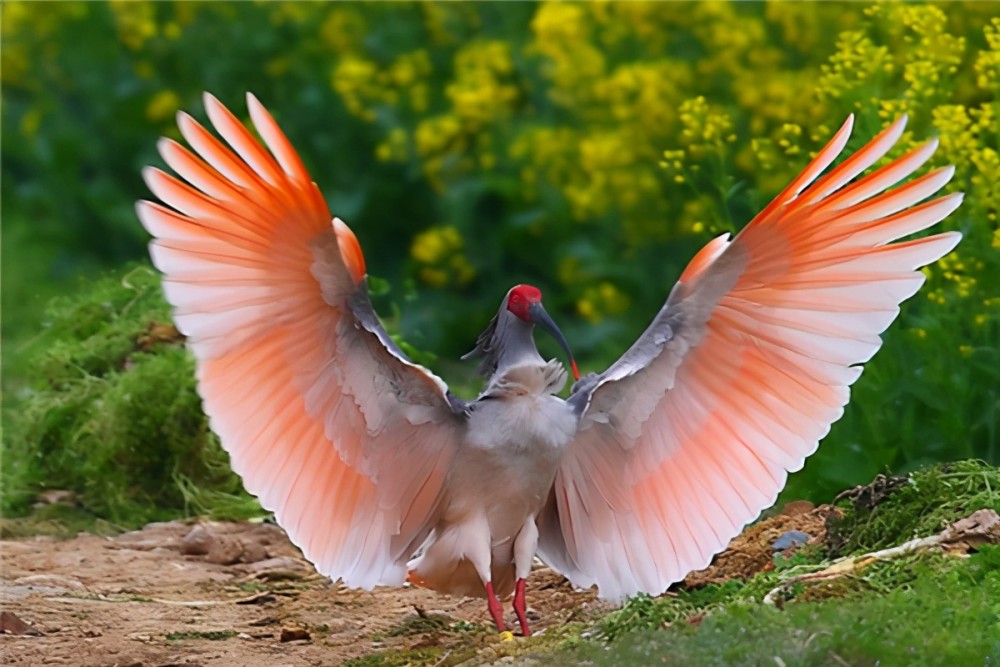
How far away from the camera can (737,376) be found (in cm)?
475

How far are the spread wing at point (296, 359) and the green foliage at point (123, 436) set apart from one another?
2.04m

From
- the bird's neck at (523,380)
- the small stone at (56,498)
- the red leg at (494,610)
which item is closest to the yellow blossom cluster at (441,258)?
the small stone at (56,498)

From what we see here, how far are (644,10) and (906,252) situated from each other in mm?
4830

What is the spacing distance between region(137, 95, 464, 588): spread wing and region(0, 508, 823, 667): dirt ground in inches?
16.5

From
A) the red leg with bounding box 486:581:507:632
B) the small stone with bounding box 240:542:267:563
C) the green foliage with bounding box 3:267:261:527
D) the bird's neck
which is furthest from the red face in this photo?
the green foliage with bounding box 3:267:261:527

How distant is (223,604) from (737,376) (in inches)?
74.6

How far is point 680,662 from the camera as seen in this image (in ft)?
12.0

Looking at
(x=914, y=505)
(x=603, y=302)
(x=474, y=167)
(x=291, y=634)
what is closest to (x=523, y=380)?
(x=291, y=634)

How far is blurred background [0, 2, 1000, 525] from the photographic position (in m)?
6.00

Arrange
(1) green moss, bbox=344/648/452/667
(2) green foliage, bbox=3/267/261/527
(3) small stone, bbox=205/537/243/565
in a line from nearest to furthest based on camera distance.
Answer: (1) green moss, bbox=344/648/452/667 < (3) small stone, bbox=205/537/243/565 < (2) green foliage, bbox=3/267/261/527

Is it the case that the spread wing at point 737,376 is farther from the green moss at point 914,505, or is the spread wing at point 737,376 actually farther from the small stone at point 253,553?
the small stone at point 253,553

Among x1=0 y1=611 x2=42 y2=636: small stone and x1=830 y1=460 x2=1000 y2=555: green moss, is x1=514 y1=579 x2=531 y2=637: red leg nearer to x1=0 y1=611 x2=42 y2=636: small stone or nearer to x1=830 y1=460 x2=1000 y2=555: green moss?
x1=830 y1=460 x2=1000 y2=555: green moss

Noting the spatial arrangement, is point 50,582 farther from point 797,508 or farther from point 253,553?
point 797,508

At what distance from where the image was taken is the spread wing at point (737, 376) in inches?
178
